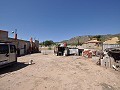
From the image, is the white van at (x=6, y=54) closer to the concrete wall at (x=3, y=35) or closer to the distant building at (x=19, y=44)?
the distant building at (x=19, y=44)

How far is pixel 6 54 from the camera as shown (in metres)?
9.75

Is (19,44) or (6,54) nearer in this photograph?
(6,54)

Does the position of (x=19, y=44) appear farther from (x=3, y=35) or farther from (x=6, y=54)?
(x=6, y=54)

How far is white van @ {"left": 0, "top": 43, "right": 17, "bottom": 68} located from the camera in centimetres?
922

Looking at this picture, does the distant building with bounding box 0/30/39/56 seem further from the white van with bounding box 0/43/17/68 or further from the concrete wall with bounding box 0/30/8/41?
the white van with bounding box 0/43/17/68

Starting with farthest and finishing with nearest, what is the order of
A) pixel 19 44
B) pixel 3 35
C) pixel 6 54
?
pixel 19 44, pixel 3 35, pixel 6 54

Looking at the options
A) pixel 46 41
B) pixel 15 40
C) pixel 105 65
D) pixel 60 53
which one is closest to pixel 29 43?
pixel 15 40

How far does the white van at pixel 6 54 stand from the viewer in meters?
9.22

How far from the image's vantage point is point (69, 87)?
252 inches

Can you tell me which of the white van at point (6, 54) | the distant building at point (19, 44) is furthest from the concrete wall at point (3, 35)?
the white van at point (6, 54)

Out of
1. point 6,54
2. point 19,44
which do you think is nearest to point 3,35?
point 19,44

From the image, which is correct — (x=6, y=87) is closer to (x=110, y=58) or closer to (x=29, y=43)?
(x=110, y=58)

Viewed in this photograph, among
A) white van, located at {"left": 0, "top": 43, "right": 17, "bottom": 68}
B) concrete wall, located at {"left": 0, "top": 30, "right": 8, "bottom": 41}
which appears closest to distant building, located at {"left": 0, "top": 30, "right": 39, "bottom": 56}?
concrete wall, located at {"left": 0, "top": 30, "right": 8, "bottom": 41}

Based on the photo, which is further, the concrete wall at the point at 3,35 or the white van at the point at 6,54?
the concrete wall at the point at 3,35
